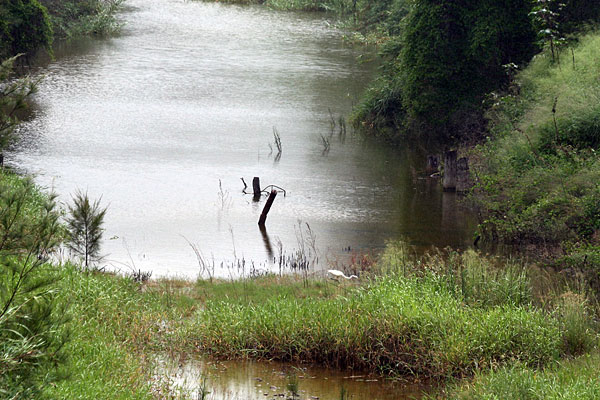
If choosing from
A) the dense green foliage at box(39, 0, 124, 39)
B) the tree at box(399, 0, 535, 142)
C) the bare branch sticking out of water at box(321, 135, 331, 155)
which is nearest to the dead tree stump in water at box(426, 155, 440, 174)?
the tree at box(399, 0, 535, 142)

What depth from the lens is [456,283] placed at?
13039mm

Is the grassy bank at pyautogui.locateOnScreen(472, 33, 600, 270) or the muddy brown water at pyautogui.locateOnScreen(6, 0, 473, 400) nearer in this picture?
the grassy bank at pyautogui.locateOnScreen(472, 33, 600, 270)

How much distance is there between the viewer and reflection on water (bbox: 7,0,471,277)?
20.5 m

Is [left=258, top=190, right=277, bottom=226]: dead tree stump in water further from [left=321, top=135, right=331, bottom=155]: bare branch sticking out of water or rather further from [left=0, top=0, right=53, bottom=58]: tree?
[left=0, top=0, right=53, bottom=58]: tree

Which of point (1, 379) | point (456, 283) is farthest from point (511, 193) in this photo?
point (1, 379)

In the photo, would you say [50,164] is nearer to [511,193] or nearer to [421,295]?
[511,193]

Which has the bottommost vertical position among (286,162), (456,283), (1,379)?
(286,162)

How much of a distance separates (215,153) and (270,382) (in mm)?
18294

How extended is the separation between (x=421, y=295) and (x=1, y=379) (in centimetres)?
788

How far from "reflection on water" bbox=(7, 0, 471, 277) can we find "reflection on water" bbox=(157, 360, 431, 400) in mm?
3929

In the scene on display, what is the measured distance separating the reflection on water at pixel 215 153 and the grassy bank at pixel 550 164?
1986mm

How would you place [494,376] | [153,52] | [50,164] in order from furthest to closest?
[153,52], [50,164], [494,376]

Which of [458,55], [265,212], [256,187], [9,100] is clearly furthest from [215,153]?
[9,100]

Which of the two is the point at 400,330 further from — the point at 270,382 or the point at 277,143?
the point at 277,143
